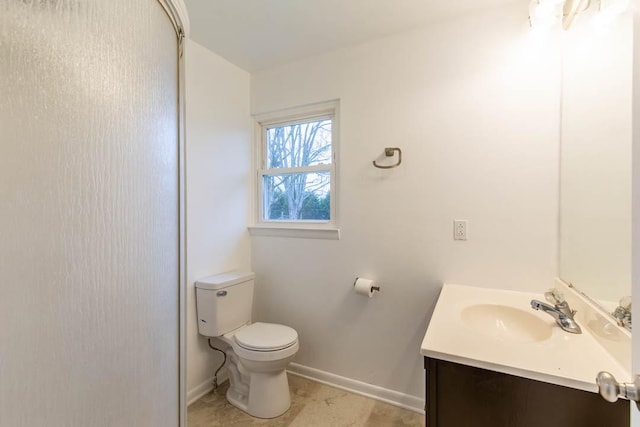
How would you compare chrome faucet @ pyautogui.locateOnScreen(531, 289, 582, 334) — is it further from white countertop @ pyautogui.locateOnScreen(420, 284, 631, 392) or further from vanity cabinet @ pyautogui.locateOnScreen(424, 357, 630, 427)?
vanity cabinet @ pyautogui.locateOnScreen(424, 357, 630, 427)

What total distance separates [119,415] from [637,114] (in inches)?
48.9

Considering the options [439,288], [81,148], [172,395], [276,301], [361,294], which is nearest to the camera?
[81,148]

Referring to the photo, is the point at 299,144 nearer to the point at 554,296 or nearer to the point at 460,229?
the point at 460,229

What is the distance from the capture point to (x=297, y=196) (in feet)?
7.27

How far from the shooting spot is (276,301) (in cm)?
219

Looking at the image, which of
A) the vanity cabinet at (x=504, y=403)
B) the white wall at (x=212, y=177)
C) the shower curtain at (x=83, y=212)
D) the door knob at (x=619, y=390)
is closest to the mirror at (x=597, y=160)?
the vanity cabinet at (x=504, y=403)

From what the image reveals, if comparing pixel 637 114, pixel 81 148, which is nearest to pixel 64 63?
pixel 81 148

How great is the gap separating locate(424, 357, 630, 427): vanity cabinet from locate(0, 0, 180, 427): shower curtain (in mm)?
847

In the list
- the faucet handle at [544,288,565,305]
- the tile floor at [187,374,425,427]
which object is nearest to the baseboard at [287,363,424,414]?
the tile floor at [187,374,425,427]

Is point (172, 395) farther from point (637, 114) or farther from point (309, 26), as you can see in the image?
point (309, 26)

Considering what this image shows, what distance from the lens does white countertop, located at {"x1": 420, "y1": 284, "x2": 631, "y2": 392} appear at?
0.77m

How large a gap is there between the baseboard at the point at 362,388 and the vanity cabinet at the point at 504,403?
3.13 feet

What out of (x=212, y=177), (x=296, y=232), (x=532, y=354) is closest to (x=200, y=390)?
(x=296, y=232)

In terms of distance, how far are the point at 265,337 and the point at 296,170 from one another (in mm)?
1190
